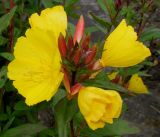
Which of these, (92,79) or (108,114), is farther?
(92,79)

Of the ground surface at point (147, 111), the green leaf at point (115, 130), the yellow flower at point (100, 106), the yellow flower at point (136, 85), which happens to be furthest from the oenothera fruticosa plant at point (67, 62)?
the ground surface at point (147, 111)

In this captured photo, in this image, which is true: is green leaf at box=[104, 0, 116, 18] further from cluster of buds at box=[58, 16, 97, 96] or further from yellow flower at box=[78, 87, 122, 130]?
yellow flower at box=[78, 87, 122, 130]

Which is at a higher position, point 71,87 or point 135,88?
point 71,87

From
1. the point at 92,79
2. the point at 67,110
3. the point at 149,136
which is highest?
the point at 92,79

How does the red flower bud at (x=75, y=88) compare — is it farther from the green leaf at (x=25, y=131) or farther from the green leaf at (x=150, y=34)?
the green leaf at (x=150, y=34)

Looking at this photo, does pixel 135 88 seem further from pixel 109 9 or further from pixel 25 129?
pixel 25 129

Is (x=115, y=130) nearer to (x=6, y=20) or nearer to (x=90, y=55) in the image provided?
(x=90, y=55)

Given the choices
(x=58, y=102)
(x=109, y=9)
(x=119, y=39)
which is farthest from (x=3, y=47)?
(x=119, y=39)
